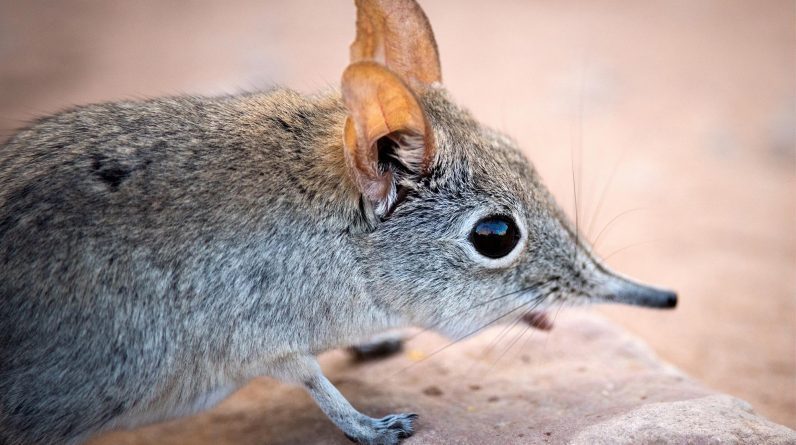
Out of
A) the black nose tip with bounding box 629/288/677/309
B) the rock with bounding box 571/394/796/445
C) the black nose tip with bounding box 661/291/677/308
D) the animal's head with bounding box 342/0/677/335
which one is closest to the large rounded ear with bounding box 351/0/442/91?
the animal's head with bounding box 342/0/677/335

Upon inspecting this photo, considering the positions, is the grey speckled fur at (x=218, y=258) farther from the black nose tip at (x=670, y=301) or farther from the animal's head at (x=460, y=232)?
the black nose tip at (x=670, y=301)

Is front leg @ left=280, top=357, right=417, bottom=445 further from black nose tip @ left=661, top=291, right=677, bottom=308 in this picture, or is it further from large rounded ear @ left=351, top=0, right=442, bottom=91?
large rounded ear @ left=351, top=0, right=442, bottom=91

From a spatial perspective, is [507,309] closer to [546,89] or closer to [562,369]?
[562,369]

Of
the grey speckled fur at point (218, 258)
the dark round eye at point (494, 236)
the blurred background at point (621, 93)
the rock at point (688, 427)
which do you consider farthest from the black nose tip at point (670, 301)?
the blurred background at point (621, 93)

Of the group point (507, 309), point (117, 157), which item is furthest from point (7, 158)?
point (507, 309)

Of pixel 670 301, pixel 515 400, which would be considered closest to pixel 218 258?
pixel 515 400
